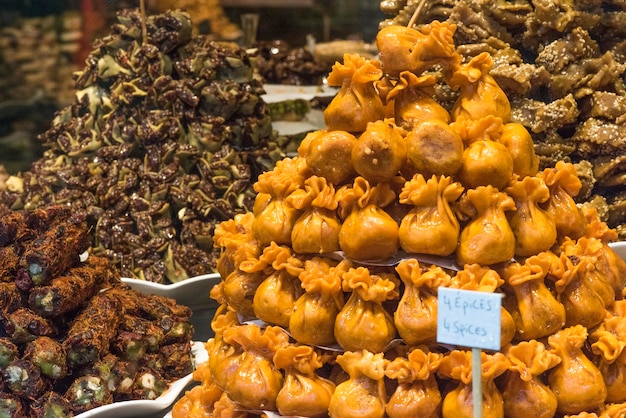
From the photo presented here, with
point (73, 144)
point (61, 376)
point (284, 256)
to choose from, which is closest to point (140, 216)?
point (73, 144)

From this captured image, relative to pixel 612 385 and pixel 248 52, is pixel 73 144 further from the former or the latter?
pixel 612 385

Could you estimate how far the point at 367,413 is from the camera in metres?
0.99

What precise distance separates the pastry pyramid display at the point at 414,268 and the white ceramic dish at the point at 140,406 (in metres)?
0.49

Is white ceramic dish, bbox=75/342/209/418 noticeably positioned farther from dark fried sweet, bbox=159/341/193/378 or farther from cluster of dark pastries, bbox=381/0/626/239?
cluster of dark pastries, bbox=381/0/626/239

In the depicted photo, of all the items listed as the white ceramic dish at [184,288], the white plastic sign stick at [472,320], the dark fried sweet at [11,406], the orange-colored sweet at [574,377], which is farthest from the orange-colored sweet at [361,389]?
the white ceramic dish at [184,288]

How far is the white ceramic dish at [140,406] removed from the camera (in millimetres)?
1547

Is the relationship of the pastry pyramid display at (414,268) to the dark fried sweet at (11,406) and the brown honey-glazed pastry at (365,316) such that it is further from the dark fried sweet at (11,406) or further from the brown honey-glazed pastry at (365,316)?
the dark fried sweet at (11,406)

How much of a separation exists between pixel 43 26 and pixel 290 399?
9.67 ft

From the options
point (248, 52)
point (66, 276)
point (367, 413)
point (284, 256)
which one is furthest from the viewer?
point (248, 52)

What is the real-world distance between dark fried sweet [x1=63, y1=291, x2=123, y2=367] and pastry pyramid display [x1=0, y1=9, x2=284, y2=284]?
0.48 m

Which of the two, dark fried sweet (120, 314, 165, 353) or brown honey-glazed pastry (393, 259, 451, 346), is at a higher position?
brown honey-glazed pastry (393, 259, 451, 346)

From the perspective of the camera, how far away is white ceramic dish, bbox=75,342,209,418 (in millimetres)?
1547

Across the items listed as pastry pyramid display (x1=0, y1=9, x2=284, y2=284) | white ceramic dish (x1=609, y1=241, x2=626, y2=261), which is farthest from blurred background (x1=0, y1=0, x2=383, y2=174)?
white ceramic dish (x1=609, y1=241, x2=626, y2=261)

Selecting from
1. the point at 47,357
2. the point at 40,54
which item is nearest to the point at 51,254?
the point at 47,357
